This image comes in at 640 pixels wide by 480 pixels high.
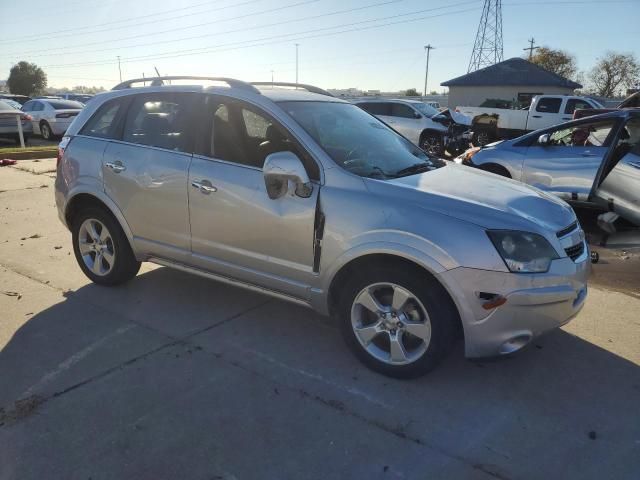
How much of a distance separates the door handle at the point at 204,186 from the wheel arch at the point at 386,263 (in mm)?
1134

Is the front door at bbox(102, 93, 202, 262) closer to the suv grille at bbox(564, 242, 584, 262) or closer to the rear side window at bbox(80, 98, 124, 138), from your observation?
the rear side window at bbox(80, 98, 124, 138)

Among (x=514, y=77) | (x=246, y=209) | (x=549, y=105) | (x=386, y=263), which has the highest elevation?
(x=514, y=77)

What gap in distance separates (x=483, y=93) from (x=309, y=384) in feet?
131

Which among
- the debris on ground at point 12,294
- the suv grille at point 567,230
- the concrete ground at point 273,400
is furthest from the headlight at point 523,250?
the debris on ground at point 12,294

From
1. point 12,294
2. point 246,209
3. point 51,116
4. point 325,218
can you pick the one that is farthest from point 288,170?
point 51,116

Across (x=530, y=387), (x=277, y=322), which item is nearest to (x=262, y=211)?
(x=277, y=322)

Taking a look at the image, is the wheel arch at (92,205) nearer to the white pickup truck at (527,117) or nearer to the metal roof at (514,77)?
the white pickup truck at (527,117)

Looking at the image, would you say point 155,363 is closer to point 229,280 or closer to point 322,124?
point 229,280

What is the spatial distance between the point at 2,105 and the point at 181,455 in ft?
56.7

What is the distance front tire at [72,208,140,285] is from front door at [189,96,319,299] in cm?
88

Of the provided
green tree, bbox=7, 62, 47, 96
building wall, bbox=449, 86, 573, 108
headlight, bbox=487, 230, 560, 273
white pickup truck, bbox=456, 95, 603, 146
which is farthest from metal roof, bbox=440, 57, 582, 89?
green tree, bbox=7, 62, 47, 96

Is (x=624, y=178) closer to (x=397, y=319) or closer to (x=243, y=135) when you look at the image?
(x=397, y=319)

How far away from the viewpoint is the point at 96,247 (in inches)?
184

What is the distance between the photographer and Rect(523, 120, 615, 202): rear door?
22.7ft
